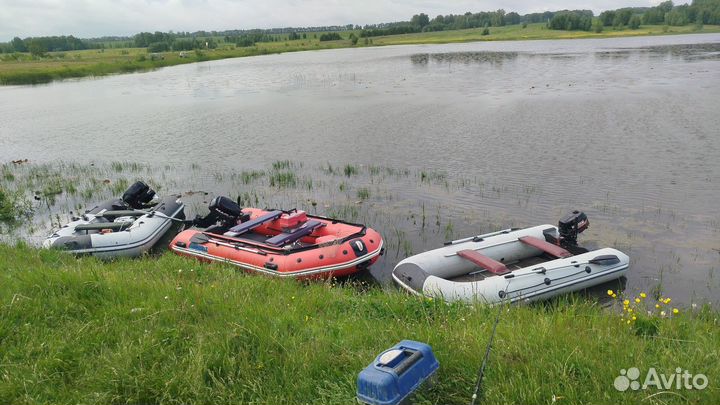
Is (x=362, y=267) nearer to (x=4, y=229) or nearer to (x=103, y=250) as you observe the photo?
(x=103, y=250)

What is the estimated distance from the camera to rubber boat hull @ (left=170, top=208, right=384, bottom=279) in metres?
8.56

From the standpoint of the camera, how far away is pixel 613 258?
813cm

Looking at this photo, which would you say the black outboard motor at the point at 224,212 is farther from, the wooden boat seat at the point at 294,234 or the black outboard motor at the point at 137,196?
the black outboard motor at the point at 137,196

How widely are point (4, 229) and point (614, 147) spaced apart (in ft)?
53.4

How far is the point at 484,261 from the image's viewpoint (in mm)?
8211

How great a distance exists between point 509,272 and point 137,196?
27.7 feet

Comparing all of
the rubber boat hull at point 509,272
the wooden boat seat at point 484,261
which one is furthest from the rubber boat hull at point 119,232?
the wooden boat seat at point 484,261

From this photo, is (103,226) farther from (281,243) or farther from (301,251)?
(301,251)

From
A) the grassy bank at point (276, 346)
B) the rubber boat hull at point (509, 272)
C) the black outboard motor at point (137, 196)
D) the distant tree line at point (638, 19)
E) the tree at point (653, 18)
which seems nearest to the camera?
the grassy bank at point (276, 346)

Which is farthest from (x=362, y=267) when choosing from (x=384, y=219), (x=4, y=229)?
(x=4, y=229)

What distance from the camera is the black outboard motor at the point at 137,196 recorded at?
11.8 metres

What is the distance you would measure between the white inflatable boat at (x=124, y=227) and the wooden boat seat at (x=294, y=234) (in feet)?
8.68

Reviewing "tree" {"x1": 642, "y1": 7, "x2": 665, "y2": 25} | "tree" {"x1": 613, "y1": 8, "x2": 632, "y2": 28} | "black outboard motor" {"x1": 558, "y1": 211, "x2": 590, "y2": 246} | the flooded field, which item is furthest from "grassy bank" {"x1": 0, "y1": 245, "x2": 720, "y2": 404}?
"tree" {"x1": 642, "y1": 7, "x2": 665, "y2": 25}

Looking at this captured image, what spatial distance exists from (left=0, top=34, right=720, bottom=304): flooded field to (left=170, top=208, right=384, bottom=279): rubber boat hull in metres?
0.72
